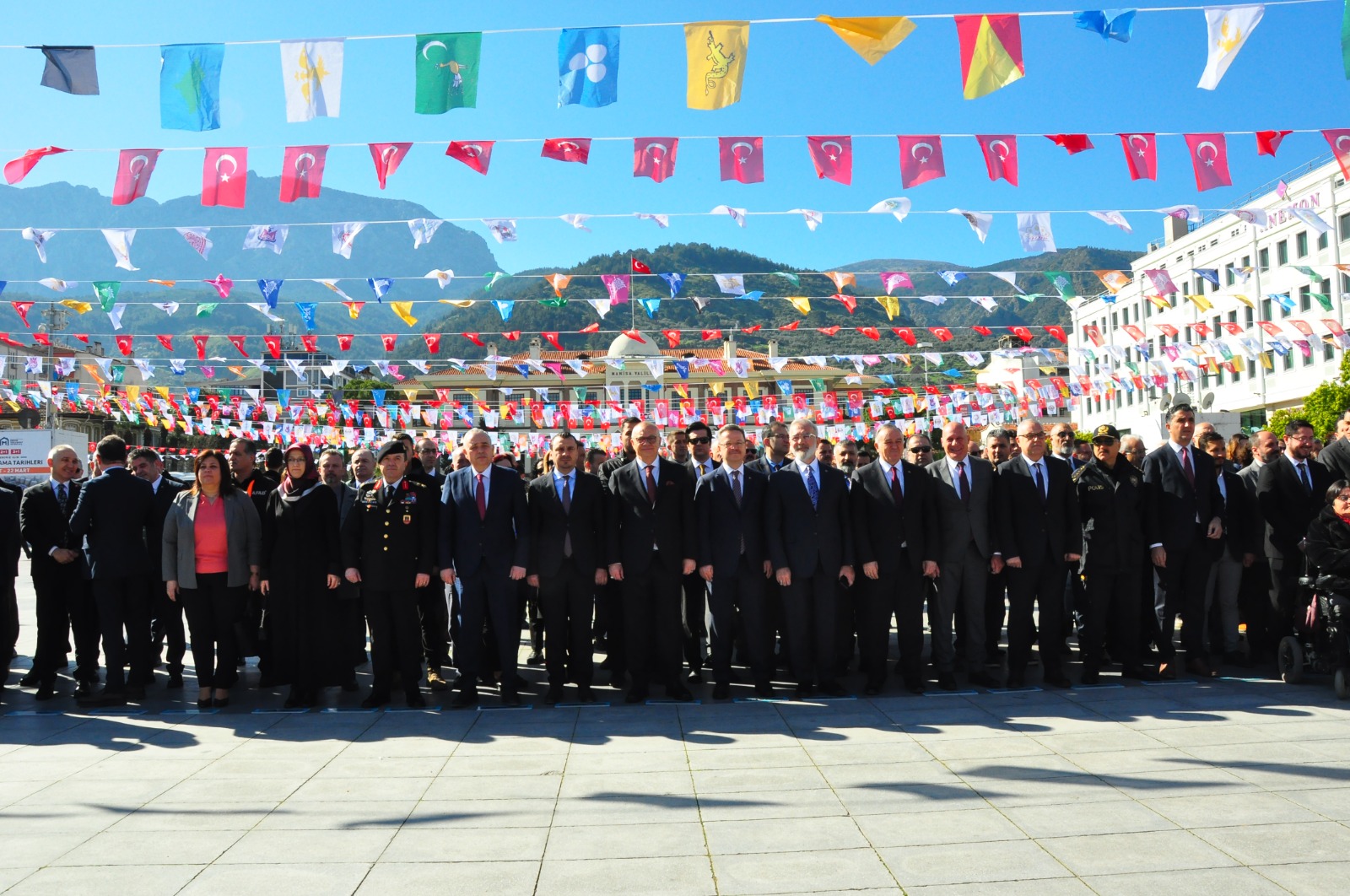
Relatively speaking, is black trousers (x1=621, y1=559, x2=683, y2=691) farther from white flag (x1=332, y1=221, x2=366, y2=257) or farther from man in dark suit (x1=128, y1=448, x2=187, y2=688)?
white flag (x1=332, y1=221, x2=366, y2=257)

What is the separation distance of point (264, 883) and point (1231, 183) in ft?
39.2

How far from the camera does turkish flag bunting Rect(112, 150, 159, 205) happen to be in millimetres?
10484

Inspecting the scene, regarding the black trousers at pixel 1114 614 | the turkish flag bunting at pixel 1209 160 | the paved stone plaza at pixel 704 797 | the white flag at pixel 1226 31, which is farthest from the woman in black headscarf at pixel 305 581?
the turkish flag bunting at pixel 1209 160

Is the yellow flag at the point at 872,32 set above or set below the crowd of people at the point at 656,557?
above

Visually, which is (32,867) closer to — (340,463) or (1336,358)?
(340,463)

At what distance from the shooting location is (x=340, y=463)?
7465 millimetres

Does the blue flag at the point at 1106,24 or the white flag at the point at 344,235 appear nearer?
the blue flag at the point at 1106,24

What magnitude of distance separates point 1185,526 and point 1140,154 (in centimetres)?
612

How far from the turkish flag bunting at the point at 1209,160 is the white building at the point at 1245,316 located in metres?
13.3

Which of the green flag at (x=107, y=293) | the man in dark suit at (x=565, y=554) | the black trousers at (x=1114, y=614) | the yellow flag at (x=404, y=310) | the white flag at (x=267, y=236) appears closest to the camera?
the man in dark suit at (x=565, y=554)

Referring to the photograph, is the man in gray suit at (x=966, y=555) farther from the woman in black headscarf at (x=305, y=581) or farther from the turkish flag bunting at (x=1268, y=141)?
the turkish flag bunting at (x=1268, y=141)

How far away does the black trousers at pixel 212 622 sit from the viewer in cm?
657

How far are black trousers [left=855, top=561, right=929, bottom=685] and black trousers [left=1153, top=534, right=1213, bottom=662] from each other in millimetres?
1867

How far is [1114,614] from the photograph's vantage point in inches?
276
